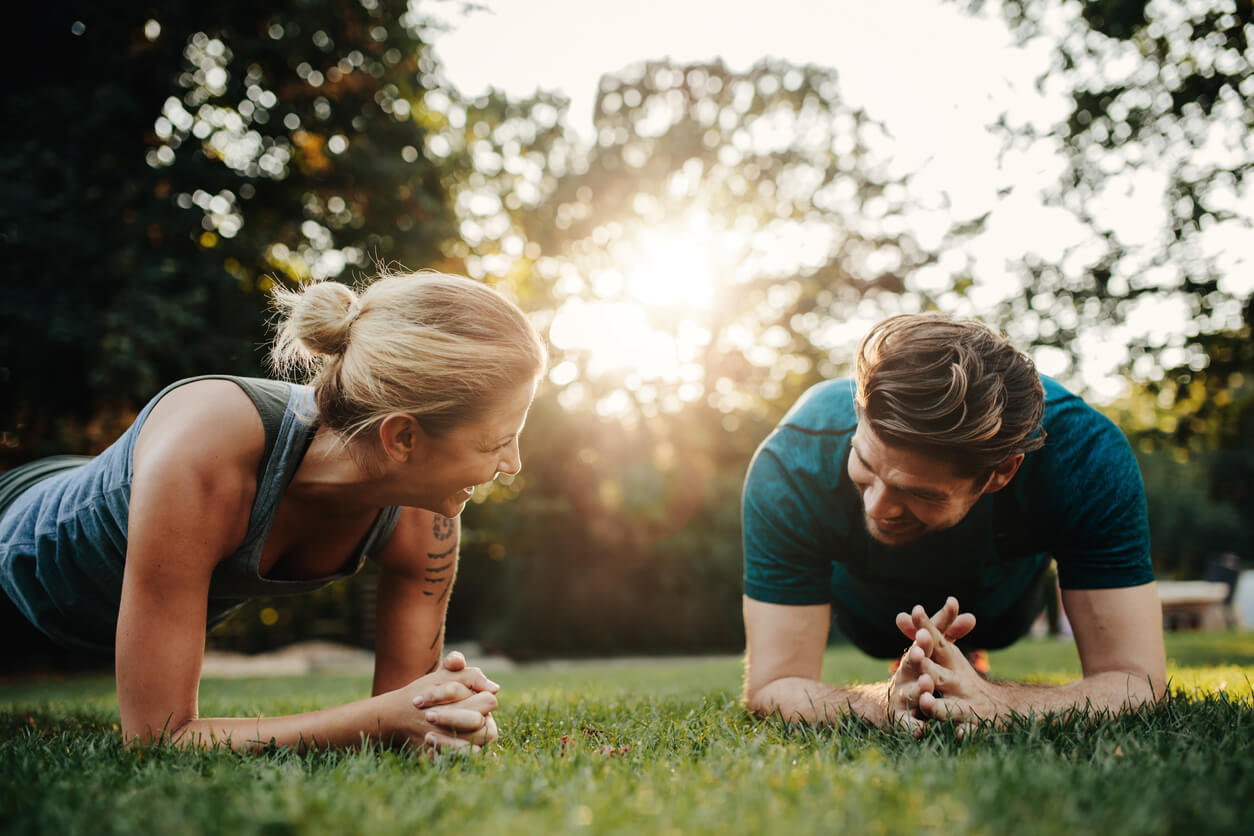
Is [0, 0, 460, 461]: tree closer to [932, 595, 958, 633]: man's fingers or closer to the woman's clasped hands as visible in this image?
the woman's clasped hands

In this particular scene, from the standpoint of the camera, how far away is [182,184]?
11.4 metres

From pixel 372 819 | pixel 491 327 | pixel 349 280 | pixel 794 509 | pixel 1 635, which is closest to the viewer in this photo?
pixel 372 819

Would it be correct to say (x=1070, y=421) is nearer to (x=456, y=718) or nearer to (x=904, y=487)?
(x=904, y=487)

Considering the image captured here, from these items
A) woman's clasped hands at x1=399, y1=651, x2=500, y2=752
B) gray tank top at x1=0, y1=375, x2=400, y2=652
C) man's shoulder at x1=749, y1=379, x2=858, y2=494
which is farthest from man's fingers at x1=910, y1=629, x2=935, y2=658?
gray tank top at x1=0, y1=375, x2=400, y2=652

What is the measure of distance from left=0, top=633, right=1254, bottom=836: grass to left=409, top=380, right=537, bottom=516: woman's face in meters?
0.86

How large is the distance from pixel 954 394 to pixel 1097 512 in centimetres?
79

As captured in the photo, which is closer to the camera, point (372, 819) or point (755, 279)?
point (372, 819)

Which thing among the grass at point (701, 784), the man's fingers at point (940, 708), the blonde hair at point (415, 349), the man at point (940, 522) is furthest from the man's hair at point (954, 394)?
the blonde hair at point (415, 349)

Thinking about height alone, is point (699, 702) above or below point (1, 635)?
below

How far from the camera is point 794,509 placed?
3102mm

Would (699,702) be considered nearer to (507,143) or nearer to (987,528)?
(987,528)

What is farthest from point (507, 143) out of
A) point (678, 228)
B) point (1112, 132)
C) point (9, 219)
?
point (1112, 132)

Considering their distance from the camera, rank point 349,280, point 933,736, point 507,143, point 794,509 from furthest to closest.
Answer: point 507,143 → point 349,280 → point 794,509 → point 933,736

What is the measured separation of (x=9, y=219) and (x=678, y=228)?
15.1m
